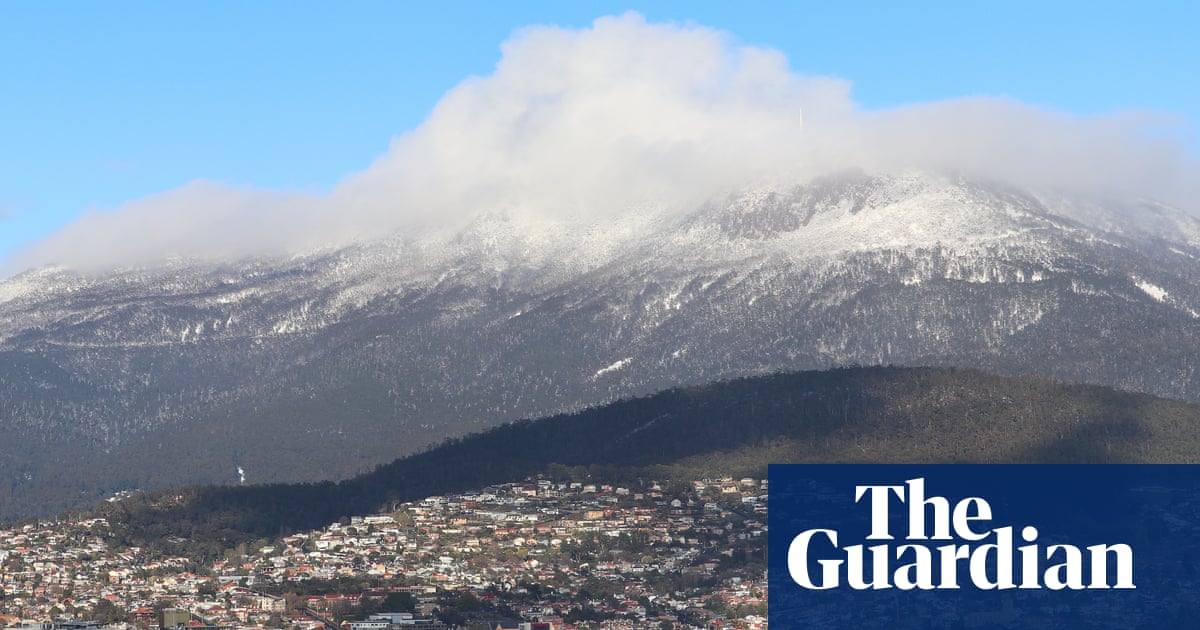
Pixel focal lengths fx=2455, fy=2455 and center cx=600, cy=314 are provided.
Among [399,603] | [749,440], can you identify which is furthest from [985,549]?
[749,440]

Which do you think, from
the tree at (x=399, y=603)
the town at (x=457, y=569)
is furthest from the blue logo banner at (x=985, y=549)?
the tree at (x=399, y=603)

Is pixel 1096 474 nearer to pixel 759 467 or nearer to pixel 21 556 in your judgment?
pixel 759 467

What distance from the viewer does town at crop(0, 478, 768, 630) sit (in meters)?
118

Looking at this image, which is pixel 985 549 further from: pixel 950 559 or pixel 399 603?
pixel 399 603

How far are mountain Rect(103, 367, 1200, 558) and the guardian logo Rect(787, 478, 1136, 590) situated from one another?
2454cm

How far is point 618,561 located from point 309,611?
22588mm

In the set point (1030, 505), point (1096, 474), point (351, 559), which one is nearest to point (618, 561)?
point (351, 559)

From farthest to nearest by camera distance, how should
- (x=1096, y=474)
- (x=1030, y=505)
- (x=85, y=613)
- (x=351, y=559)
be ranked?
(x=1096, y=474), (x=1030, y=505), (x=351, y=559), (x=85, y=613)

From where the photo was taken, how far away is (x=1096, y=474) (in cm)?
15538

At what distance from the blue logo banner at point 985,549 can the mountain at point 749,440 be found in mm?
7028

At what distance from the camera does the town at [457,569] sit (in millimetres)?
117688

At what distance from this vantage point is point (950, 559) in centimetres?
12031

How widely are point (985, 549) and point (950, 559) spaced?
36.4 ft

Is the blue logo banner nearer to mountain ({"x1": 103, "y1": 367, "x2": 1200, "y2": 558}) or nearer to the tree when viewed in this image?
mountain ({"x1": 103, "y1": 367, "x2": 1200, "y2": 558})
